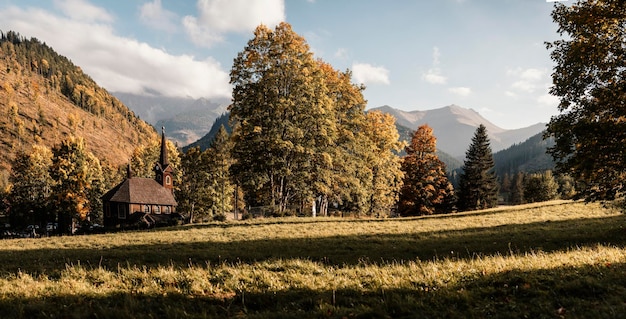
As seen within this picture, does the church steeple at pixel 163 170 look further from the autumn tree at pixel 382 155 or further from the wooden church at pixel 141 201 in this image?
the autumn tree at pixel 382 155

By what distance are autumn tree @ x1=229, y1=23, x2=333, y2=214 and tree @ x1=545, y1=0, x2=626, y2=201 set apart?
56.6 feet

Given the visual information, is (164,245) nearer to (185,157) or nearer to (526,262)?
(526,262)

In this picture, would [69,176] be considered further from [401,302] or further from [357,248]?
[401,302]

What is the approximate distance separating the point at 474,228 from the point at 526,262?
13.0 meters

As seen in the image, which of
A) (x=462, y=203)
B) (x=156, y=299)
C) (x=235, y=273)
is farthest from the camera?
(x=462, y=203)

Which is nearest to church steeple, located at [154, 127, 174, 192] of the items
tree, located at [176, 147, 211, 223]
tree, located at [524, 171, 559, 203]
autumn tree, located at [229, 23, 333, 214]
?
tree, located at [176, 147, 211, 223]

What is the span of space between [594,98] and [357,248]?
12.6 metres

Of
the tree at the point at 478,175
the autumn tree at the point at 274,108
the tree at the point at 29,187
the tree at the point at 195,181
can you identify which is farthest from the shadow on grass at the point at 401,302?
the tree at the point at 29,187

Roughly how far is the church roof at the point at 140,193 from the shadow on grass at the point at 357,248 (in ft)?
144

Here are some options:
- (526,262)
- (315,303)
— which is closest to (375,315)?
(315,303)

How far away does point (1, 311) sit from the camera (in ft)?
21.7

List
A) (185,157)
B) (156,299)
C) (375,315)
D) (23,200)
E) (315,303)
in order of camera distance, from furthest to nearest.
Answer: (23,200) → (185,157) → (156,299) → (315,303) → (375,315)

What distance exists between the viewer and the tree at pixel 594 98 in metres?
13.5

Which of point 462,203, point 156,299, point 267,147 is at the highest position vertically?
point 267,147
